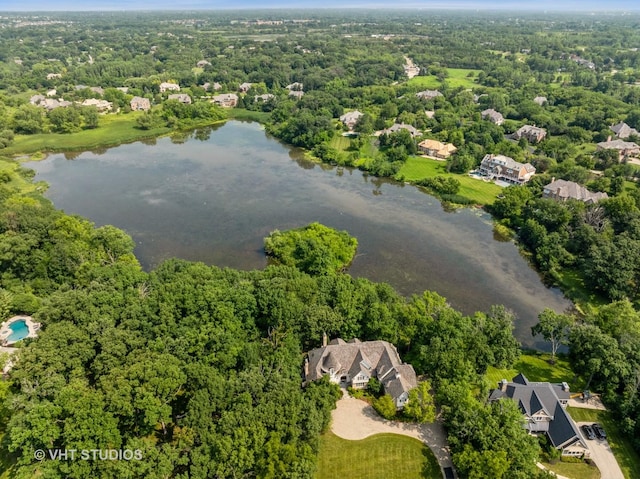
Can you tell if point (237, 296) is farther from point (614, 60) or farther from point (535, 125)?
point (614, 60)

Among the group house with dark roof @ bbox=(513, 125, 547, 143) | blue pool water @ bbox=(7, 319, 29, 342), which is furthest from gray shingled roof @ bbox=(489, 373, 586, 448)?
house with dark roof @ bbox=(513, 125, 547, 143)

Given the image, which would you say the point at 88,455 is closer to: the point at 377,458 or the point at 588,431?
the point at 377,458

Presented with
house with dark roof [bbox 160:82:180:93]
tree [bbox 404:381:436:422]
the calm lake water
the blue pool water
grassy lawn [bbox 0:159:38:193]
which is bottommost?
the calm lake water

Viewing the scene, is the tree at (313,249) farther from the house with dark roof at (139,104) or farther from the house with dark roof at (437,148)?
the house with dark roof at (139,104)

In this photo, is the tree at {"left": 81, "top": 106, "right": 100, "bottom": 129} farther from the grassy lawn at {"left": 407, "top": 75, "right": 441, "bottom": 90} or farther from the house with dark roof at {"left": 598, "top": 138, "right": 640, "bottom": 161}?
the house with dark roof at {"left": 598, "top": 138, "right": 640, "bottom": 161}

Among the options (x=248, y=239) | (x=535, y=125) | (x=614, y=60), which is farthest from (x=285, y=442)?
(x=614, y=60)

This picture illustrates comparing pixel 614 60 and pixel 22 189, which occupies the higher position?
pixel 614 60
